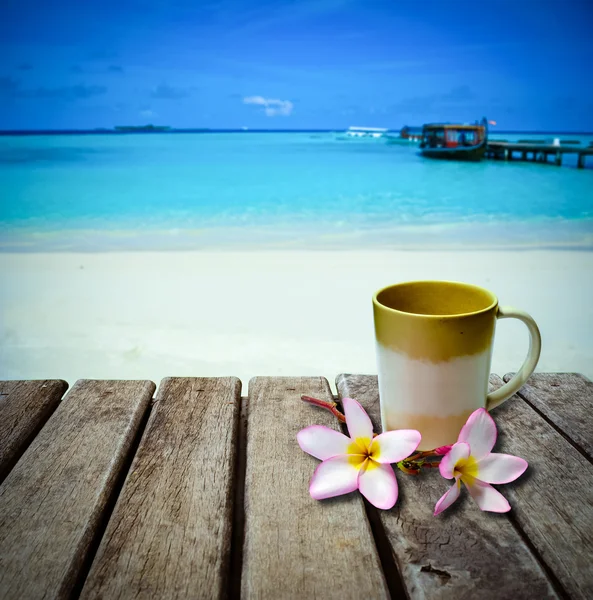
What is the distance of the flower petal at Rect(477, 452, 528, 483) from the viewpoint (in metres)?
0.50

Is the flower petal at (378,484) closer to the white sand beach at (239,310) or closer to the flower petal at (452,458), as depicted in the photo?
the flower petal at (452,458)

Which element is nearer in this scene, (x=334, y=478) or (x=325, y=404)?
(x=334, y=478)

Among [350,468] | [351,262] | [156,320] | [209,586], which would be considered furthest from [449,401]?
[351,262]

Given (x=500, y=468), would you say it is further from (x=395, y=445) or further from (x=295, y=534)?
(x=295, y=534)

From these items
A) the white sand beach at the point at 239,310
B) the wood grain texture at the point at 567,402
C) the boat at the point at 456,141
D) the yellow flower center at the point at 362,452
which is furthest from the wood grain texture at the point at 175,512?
the boat at the point at 456,141

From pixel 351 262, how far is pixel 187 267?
1128 mm

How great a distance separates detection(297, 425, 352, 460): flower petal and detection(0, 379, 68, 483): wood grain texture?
0.99 feet

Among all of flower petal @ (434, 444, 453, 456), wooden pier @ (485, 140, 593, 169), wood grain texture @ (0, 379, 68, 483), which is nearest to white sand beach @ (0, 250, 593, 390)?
wood grain texture @ (0, 379, 68, 483)

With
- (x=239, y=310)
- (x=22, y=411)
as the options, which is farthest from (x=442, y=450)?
(x=239, y=310)

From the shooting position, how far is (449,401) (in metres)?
0.53

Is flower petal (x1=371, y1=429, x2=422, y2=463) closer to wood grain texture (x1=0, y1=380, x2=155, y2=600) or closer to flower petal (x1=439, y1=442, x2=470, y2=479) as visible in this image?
flower petal (x1=439, y1=442, x2=470, y2=479)

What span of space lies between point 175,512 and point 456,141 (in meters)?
15.8

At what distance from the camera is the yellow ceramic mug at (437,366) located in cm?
50

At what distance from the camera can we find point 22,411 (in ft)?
2.19
